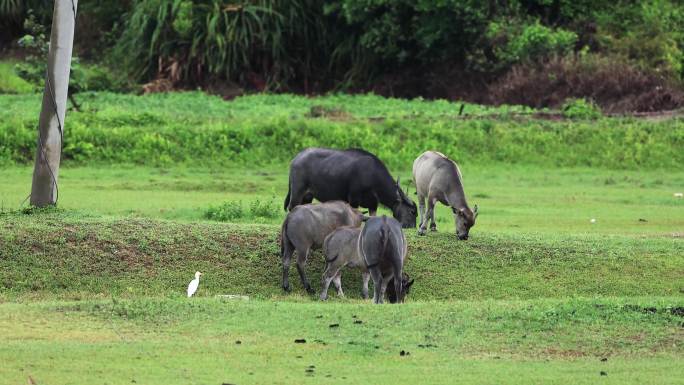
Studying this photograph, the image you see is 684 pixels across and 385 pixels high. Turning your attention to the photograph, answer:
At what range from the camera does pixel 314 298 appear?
53.0ft

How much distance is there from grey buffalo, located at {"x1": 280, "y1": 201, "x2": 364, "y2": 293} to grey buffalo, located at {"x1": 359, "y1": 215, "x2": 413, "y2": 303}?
3.34 ft

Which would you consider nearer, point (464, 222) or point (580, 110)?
point (464, 222)

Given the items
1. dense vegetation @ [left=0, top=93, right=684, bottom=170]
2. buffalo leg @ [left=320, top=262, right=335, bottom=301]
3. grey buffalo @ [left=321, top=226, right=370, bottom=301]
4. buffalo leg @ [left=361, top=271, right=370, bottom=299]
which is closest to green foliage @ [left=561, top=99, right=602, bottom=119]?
dense vegetation @ [left=0, top=93, right=684, bottom=170]

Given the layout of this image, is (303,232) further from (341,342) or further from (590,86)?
(590,86)

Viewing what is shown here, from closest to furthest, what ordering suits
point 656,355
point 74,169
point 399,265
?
point 656,355 → point 399,265 → point 74,169

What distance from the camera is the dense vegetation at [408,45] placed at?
3800cm

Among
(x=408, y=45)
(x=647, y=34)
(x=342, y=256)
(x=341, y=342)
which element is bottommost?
(x=341, y=342)

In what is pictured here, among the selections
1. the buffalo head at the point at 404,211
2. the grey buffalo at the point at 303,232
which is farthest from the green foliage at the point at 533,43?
the grey buffalo at the point at 303,232

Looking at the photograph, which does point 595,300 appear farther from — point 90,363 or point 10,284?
point 10,284

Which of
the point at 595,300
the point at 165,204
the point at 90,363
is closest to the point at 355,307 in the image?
the point at 595,300

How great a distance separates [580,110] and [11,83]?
16359mm

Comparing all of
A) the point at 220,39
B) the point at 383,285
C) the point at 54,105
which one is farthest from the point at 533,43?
the point at 383,285

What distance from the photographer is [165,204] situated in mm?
23531

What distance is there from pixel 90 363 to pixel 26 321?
2.16 meters
